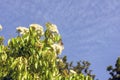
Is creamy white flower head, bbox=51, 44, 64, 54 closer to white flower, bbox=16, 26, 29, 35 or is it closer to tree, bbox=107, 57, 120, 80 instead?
white flower, bbox=16, 26, 29, 35

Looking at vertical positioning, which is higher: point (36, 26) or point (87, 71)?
point (87, 71)

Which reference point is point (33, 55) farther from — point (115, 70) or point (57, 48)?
point (115, 70)

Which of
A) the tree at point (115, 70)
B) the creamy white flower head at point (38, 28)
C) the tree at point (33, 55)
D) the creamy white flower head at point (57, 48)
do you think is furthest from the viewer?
the tree at point (115, 70)

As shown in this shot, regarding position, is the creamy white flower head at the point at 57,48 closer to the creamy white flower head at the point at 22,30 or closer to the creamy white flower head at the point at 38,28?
→ the creamy white flower head at the point at 38,28

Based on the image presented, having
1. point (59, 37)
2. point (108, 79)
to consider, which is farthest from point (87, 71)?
point (59, 37)

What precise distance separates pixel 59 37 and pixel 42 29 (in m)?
0.78

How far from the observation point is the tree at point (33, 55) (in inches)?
634

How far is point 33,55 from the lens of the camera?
16.7 m

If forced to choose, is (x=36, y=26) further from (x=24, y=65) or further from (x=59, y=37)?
(x=24, y=65)

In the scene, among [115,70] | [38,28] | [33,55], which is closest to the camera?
[33,55]

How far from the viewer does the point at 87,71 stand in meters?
40.2

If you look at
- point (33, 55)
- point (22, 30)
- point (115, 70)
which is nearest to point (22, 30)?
point (22, 30)

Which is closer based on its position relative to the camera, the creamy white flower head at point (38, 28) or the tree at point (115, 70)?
the creamy white flower head at point (38, 28)

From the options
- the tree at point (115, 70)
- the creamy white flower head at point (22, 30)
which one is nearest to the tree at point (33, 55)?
the creamy white flower head at point (22, 30)
